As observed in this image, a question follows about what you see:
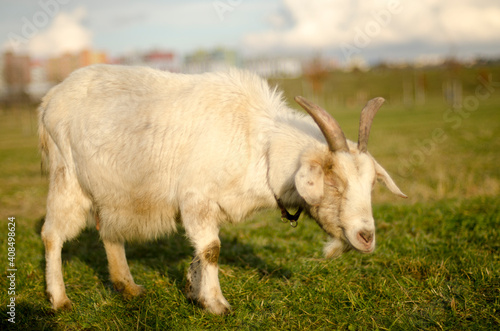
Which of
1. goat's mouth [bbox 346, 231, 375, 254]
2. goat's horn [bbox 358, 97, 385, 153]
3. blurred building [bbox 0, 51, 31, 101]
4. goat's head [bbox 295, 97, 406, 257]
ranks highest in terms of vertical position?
goat's horn [bbox 358, 97, 385, 153]

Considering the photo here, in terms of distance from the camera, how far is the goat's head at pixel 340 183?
10.7 feet

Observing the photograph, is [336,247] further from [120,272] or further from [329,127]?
[120,272]

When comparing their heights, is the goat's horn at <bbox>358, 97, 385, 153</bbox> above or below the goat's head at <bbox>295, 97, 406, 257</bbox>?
above

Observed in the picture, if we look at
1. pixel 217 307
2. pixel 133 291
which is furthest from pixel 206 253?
pixel 133 291

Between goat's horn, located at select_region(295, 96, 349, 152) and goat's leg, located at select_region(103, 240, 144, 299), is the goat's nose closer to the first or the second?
goat's horn, located at select_region(295, 96, 349, 152)

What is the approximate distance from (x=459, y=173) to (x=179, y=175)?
27.3ft

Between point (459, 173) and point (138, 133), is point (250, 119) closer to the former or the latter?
point (138, 133)

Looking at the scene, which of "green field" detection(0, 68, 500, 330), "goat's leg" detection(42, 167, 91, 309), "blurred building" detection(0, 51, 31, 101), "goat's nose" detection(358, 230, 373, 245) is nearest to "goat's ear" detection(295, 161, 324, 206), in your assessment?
"goat's nose" detection(358, 230, 373, 245)

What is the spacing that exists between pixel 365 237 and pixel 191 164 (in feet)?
5.07

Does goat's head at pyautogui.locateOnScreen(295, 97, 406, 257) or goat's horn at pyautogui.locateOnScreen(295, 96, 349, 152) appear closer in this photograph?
goat's head at pyautogui.locateOnScreen(295, 97, 406, 257)

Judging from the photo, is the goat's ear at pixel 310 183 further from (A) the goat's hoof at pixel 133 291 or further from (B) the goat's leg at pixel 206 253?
(A) the goat's hoof at pixel 133 291

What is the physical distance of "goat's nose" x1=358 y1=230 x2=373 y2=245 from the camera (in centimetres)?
331

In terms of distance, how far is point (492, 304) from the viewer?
3.55 meters

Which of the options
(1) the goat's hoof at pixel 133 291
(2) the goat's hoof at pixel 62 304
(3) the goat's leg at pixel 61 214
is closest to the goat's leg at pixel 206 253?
(1) the goat's hoof at pixel 133 291
